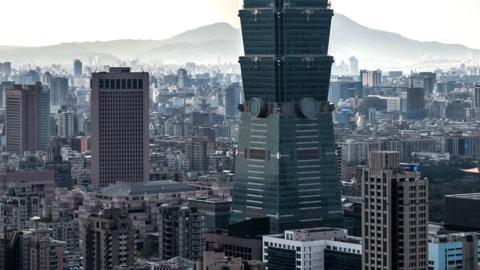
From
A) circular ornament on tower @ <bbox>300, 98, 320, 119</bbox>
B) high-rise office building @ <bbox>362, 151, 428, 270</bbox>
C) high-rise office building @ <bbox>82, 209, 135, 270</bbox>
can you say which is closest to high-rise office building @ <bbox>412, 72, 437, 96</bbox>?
circular ornament on tower @ <bbox>300, 98, 320, 119</bbox>

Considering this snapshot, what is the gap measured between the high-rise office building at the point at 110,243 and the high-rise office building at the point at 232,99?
52.3 metres

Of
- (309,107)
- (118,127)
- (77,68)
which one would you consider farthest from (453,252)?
(77,68)

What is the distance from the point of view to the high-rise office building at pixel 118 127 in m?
51.8

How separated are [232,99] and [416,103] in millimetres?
10342

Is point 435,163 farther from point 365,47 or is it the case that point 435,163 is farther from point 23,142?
point 365,47

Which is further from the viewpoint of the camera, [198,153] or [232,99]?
[232,99]

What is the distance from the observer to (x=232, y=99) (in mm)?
90500

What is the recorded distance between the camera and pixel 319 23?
38.7 metres

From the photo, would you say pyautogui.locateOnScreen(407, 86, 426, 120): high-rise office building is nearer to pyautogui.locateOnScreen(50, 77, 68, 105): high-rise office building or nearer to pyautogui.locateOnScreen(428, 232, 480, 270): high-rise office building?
pyautogui.locateOnScreen(50, 77, 68, 105): high-rise office building

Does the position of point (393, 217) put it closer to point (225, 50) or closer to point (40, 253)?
point (40, 253)

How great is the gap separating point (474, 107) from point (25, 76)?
30.1m

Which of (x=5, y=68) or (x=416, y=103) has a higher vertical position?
(x=5, y=68)

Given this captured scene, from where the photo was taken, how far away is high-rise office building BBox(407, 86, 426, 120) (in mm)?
87875

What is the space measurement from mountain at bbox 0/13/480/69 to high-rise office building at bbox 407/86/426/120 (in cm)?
524
